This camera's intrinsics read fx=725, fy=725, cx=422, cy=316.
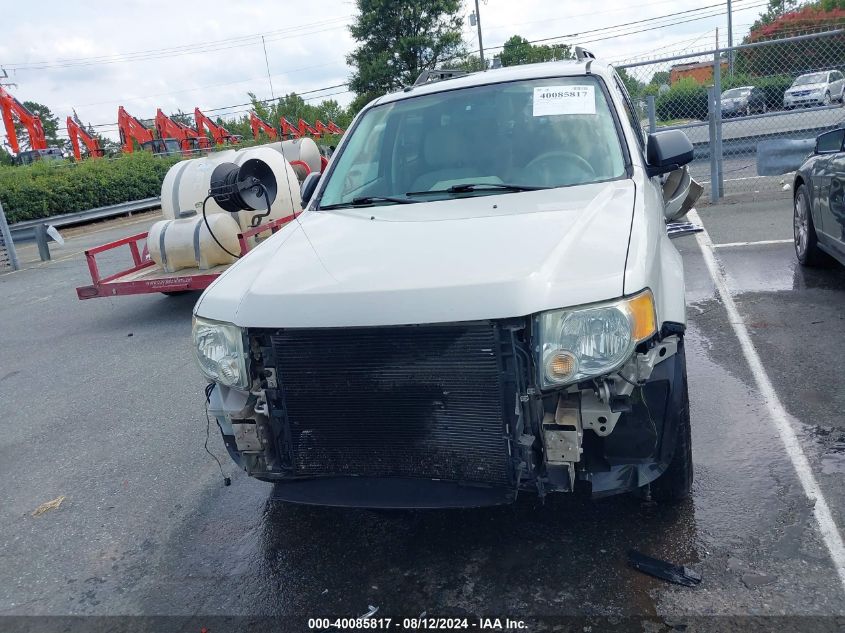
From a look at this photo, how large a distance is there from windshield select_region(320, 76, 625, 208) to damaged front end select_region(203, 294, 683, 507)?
4.26 feet

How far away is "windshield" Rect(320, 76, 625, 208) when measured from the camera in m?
3.73

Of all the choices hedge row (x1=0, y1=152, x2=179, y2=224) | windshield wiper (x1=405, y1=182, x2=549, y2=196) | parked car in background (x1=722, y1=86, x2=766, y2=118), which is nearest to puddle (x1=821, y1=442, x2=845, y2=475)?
windshield wiper (x1=405, y1=182, x2=549, y2=196)

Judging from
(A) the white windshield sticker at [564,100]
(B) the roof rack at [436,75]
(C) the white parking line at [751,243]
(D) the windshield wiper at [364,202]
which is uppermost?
(B) the roof rack at [436,75]

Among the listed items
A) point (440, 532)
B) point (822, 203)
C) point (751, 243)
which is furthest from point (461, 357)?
point (751, 243)

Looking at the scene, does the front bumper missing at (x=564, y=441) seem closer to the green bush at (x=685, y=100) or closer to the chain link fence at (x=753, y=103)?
the chain link fence at (x=753, y=103)

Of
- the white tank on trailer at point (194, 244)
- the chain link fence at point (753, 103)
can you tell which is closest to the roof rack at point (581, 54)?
the white tank on trailer at point (194, 244)

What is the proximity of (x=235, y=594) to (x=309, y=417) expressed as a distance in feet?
2.92

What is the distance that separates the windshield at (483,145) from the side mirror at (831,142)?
8.25ft

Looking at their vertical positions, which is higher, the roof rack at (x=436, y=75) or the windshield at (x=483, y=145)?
the roof rack at (x=436, y=75)

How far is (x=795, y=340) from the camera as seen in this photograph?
5.14 meters

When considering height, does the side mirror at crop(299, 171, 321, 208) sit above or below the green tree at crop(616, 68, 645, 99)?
below

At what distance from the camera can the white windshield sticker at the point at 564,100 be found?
3988mm

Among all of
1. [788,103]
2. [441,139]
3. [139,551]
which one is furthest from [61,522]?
[788,103]

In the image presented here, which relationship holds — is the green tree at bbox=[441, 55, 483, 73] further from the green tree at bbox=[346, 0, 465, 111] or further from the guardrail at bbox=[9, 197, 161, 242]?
the guardrail at bbox=[9, 197, 161, 242]
